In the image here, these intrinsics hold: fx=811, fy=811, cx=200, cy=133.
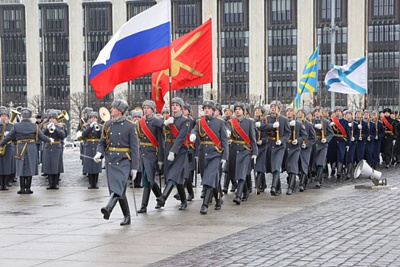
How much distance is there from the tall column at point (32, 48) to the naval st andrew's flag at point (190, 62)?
76.0 metres

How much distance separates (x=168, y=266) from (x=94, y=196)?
8.53m

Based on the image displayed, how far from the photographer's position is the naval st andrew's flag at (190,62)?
15.7 m

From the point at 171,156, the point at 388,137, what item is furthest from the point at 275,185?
the point at 388,137

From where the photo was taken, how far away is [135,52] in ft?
45.9

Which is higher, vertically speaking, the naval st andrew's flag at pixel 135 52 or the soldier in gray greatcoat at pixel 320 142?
the naval st andrew's flag at pixel 135 52

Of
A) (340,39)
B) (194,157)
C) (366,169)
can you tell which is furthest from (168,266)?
(340,39)

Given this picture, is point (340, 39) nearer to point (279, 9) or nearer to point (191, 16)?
point (279, 9)

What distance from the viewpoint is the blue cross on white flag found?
998 inches

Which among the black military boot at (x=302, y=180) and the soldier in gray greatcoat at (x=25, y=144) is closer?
the black military boot at (x=302, y=180)

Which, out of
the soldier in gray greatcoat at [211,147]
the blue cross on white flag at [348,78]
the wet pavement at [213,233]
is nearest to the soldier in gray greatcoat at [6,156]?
the wet pavement at [213,233]

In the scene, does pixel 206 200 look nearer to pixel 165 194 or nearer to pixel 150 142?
pixel 165 194

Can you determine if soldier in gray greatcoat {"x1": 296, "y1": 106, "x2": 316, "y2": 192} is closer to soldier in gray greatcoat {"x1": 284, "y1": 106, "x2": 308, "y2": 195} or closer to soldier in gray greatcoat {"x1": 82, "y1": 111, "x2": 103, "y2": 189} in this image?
soldier in gray greatcoat {"x1": 284, "y1": 106, "x2": 308, "y2": 195}

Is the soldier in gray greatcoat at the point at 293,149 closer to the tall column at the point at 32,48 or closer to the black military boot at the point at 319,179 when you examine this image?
the black military boot at the point at 319,179

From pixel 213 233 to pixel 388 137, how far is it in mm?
17084
